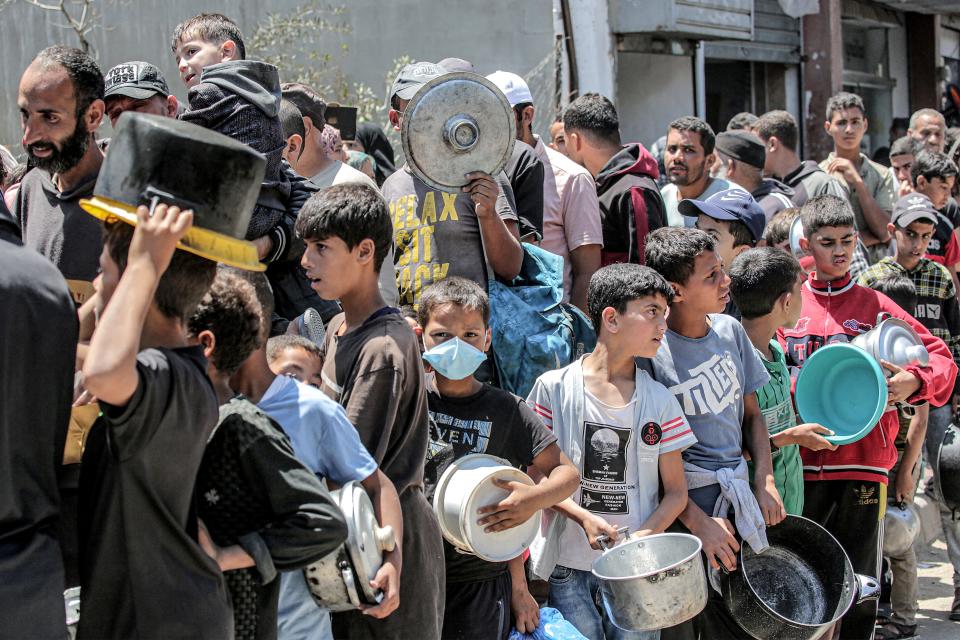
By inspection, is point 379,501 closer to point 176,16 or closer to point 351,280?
point 351,280

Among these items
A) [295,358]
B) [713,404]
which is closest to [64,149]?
[295,358]

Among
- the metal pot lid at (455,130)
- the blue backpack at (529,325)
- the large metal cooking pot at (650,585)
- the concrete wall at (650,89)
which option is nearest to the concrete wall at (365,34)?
the concrete wall at (650,89)

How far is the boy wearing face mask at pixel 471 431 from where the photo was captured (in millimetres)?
3770

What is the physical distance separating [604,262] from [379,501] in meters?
2.91

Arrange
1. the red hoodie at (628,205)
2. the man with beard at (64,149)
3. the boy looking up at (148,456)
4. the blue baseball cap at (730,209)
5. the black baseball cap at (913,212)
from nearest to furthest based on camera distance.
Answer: the boy looking up at (148,456), the man with beard at (64,149), the red hoodie at (628,205), the blue baseball cap at (730,209), the black baseball cap at (913,212)

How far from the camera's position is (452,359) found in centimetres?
376

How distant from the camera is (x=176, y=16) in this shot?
32.0 ft

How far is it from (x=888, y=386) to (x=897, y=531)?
39.5 inches

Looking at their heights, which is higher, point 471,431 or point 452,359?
point 452,359

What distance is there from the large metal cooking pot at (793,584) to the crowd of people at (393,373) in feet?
0.38

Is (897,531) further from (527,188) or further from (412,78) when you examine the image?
(412,78)

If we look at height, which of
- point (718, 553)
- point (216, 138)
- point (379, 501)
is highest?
point (216, 138)

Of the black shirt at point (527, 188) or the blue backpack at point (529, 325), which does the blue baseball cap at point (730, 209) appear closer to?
the black shirt at point (527, 188)

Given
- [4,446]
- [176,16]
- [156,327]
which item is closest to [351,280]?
[156,327]
